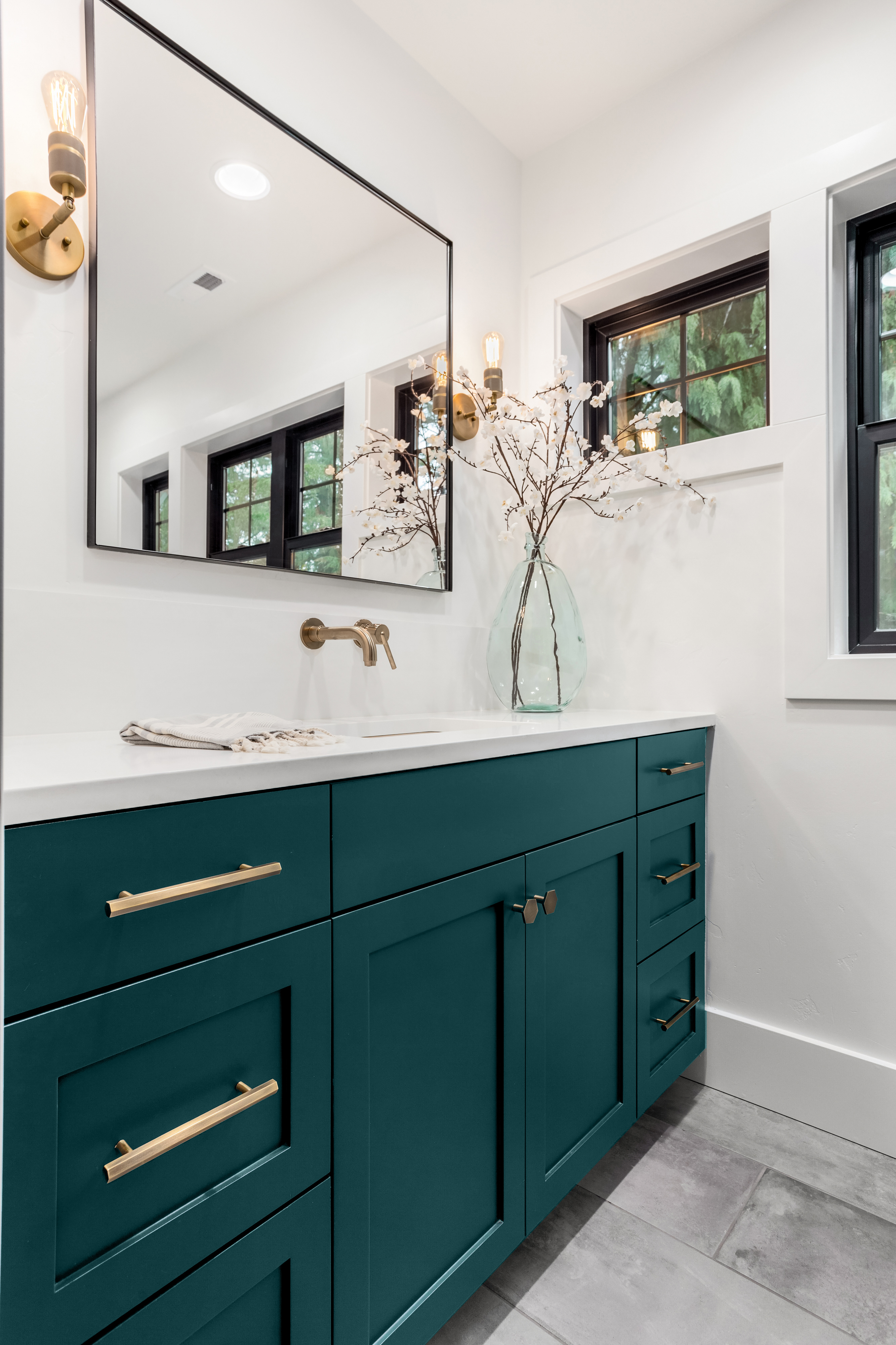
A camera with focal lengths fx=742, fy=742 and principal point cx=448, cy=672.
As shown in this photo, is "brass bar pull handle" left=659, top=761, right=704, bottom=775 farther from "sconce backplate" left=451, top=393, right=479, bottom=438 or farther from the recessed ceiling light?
the recessed ceiling light

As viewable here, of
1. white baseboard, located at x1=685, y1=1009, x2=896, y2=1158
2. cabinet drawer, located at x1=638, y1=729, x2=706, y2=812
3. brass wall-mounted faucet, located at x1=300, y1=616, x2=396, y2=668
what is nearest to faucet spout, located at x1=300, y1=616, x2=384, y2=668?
brass wall-mounted faucet, located at x1=300, y1=616, x2=396, y2=668

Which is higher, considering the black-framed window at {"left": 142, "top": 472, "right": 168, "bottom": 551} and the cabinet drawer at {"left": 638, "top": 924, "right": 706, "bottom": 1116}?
the black-framed window at {"left": 142, "top": 472, "right": 168, "bottom": 551}

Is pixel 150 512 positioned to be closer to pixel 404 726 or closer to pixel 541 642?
pixel 404 726

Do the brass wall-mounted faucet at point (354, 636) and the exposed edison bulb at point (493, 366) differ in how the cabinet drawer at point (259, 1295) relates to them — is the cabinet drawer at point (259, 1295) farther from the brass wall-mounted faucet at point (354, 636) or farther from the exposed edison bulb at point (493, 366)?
the exposed edison bulb at point (493, 366)

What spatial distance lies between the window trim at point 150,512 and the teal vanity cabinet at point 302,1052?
676 mm

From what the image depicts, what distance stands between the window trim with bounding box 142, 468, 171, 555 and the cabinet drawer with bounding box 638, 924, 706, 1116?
124 centimetres

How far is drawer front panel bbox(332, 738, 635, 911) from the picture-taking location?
2.94ft

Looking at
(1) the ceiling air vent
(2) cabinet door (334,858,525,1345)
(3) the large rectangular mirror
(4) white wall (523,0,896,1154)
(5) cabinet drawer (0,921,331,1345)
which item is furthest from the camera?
(4) white wall (523,0,896,1154)

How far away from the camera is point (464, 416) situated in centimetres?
199

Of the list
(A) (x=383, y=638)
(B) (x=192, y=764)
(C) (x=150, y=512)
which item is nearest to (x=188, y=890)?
(B) (x=192, y=764)

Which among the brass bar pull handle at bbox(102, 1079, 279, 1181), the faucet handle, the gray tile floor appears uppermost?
the faucet handle

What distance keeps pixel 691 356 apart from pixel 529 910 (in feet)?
5.40

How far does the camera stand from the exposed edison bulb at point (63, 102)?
1150 mm

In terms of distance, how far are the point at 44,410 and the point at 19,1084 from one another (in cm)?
99
